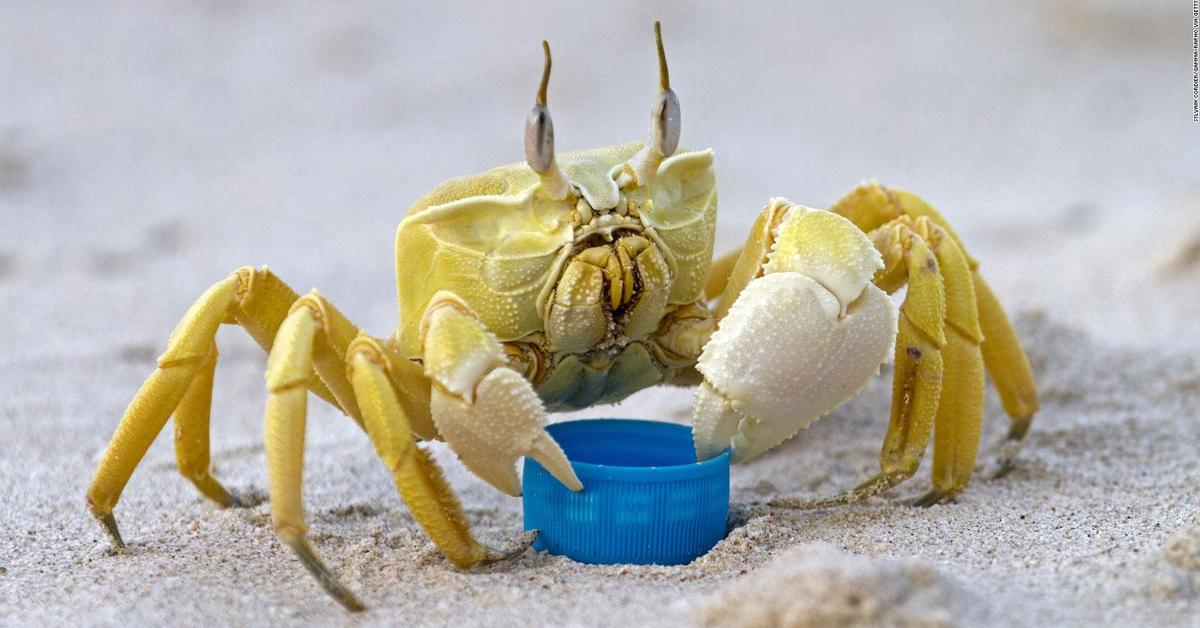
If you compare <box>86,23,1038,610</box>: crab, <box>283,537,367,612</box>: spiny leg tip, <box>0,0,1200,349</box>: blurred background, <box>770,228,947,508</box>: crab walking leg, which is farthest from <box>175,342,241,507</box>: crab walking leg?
<box>0,0,1200,349</box>: blurred background

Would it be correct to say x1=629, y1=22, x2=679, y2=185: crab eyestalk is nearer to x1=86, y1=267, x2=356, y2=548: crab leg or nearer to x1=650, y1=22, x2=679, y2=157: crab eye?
x1=650, y1=22, x2=679, y2=157: crab eye

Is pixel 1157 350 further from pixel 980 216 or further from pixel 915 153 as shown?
pixel 915 153

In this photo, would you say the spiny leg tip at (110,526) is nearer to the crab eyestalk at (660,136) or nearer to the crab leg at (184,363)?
the crab leg at (184,363)

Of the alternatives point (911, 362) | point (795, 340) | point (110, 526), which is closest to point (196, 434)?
point (110, 526)

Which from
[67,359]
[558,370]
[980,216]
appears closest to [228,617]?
[558,370]

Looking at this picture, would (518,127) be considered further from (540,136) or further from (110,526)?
(540,136)

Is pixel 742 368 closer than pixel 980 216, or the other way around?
pixel 742 368
